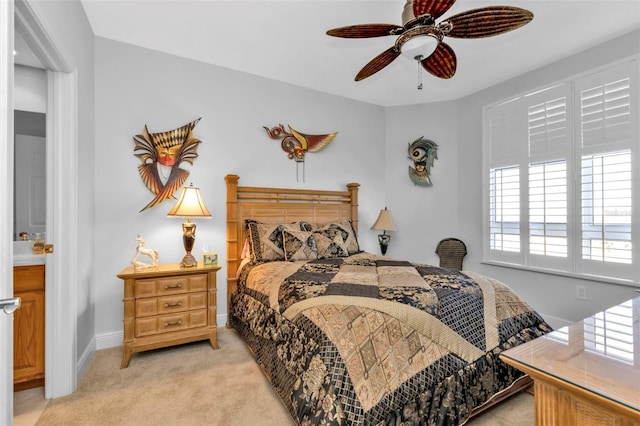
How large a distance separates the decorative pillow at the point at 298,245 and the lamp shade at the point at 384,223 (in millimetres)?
1345

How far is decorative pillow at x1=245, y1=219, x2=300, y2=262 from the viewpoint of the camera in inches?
114

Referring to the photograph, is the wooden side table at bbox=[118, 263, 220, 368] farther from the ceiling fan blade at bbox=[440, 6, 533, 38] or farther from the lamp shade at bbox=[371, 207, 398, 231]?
the ceiling fan blade at bbox=[440, 6, 533, 38]

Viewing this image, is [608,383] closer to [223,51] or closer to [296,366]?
[296,366]

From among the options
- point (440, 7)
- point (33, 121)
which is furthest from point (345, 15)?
point (33, 121)

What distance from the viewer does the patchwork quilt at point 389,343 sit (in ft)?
4.41

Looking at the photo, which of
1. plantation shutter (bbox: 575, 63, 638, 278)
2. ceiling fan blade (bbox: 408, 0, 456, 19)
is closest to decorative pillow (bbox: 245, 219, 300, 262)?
ceiling fan blade (bbox: 408, 0, 456, 19)

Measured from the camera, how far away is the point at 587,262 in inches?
112

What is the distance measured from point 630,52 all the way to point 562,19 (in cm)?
80

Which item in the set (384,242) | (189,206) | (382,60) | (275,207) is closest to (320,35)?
(382,60)

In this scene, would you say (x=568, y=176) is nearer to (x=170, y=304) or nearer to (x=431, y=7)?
(x=431, y=7)

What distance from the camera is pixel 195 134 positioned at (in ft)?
10.0

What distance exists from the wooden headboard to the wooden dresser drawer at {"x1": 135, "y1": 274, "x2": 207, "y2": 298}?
58 cm

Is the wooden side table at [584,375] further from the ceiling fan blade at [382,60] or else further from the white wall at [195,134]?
the white wall at [195,134]

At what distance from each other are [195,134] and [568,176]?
393 centimetres
